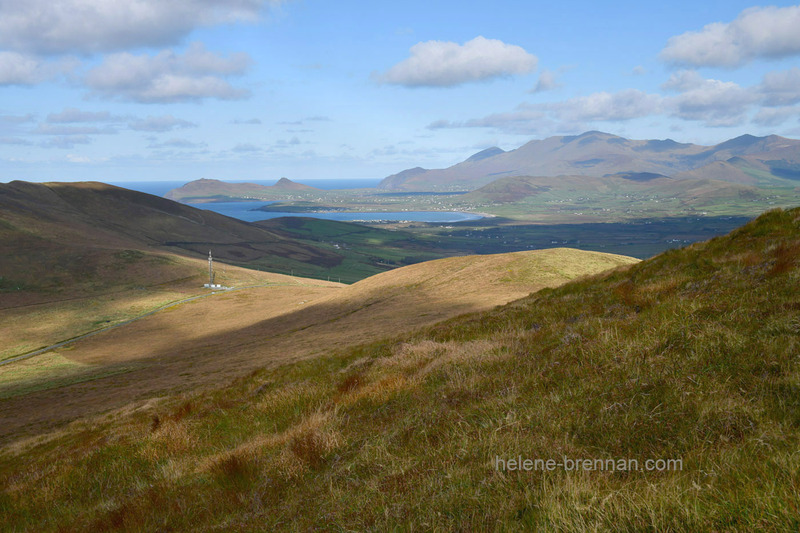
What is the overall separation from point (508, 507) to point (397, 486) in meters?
1.37

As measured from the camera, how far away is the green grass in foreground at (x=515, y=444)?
3.87m

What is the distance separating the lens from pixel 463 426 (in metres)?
6.14

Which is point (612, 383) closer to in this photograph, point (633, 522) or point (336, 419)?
point (633, 522)
